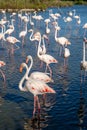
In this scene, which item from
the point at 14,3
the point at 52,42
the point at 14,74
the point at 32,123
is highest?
the point at 14,3

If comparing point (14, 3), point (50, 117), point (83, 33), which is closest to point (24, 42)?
point (83, 33)

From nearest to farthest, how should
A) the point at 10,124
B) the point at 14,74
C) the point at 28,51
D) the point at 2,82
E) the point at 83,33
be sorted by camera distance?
the point at 10,124 < the point at 2,82 < the point at 14,74 < the point at 28,51 < the point at 83,33

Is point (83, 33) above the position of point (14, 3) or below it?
below

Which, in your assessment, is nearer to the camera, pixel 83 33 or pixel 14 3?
pixel 83 33

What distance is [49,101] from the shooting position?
12.8m

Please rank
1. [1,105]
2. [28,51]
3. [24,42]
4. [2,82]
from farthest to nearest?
[24,42] → [28,51] → [2,82] → [1,105]

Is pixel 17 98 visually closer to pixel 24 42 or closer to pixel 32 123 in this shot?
pixel 32 123

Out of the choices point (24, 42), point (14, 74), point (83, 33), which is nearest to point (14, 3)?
point (83, 33)

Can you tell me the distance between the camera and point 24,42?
25359 millimetres

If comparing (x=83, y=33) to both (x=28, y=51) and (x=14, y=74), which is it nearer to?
(x=28, y=51)

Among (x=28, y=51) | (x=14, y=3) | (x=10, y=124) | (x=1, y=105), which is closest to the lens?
(x=10, y=124)

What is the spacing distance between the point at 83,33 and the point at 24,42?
7.19m

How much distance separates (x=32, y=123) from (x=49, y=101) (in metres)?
1.91

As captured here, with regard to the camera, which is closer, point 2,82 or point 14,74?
point 2,82
